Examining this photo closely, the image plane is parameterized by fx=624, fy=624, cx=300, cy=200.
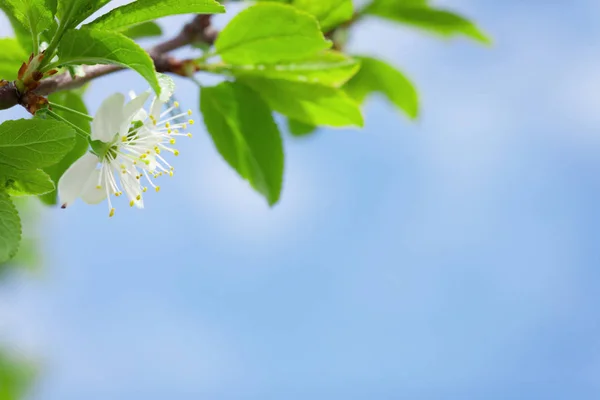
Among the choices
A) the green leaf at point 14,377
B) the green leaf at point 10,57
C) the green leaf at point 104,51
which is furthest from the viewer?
the green leaf at point 14,377

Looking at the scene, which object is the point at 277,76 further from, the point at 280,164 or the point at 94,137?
the point at 94,137

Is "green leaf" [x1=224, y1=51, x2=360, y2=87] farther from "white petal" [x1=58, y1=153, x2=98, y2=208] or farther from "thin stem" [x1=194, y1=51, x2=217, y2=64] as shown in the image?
"white petal" [x1=58, y1=153, x2=98, y2=208]

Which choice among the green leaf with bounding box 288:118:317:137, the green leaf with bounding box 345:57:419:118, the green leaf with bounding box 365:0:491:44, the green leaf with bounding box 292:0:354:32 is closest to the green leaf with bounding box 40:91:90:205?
the green leaf with bounding box 292:0:354:32

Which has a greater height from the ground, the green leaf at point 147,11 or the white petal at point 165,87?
the green leaf at point 147,11

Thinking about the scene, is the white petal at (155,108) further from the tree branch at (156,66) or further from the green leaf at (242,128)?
the green leaf at (242,128)

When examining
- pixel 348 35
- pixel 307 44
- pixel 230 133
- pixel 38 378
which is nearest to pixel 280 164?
pixel 230 133

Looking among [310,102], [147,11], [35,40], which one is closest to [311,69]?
[310,102]

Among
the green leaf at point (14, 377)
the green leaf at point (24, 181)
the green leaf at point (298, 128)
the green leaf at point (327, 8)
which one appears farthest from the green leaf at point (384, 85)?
the green leaf at point (14, 377)
